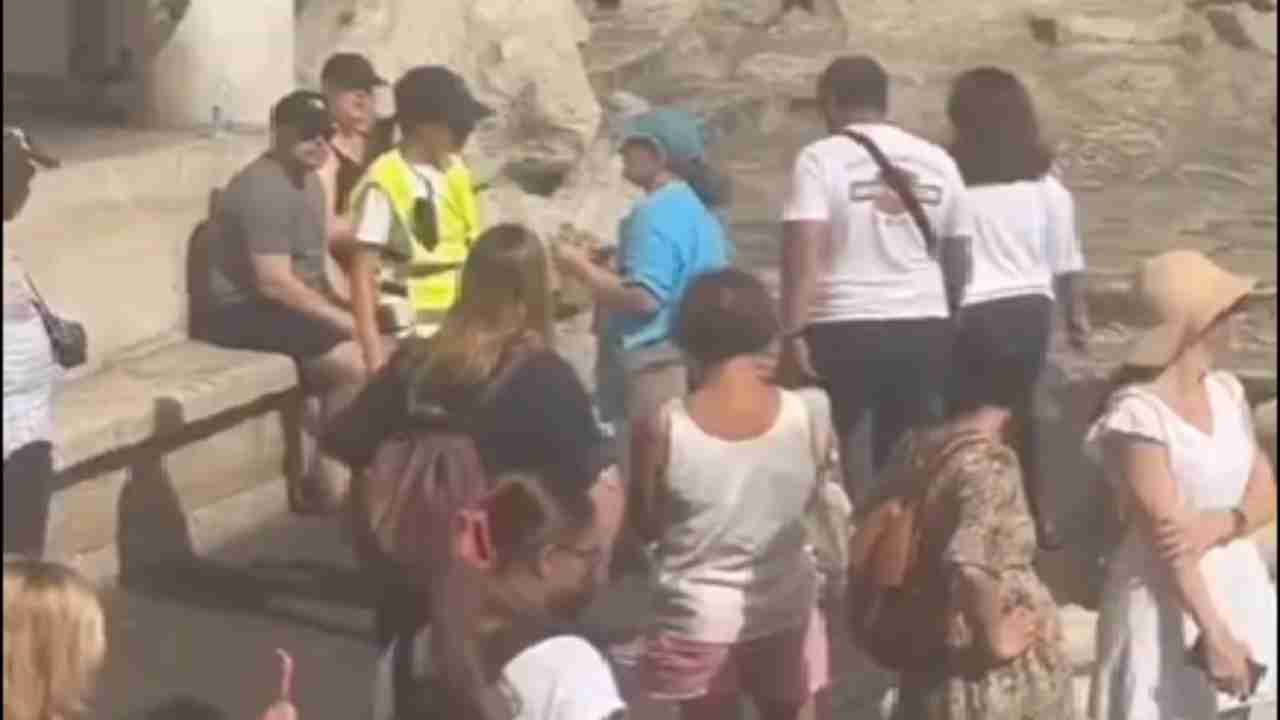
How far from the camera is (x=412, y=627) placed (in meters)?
6.35

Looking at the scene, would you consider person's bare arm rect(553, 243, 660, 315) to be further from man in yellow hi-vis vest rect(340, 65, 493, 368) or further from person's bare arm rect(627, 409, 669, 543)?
person's bare arm rect(627, 409, 669, 543)

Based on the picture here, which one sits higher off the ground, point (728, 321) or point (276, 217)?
point (728, 321)

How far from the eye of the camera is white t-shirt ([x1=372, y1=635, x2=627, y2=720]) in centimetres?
507

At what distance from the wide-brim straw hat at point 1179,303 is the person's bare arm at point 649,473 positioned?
850 mm

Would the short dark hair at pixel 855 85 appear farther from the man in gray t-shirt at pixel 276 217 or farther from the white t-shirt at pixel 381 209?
the man in gray t-shirt at pixel 276 217

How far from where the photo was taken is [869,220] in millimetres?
7496

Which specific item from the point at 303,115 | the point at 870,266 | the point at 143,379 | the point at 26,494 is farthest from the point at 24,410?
the point at 303,115

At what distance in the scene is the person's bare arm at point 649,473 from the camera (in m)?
6.03

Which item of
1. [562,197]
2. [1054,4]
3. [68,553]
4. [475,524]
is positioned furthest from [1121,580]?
[1054,4]

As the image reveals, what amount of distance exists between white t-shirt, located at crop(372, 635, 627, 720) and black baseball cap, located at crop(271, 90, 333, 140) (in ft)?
11.4

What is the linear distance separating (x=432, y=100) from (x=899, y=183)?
1.14 meters

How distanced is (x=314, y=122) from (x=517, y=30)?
2580 mm

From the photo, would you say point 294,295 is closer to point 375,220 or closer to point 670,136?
point 375,220

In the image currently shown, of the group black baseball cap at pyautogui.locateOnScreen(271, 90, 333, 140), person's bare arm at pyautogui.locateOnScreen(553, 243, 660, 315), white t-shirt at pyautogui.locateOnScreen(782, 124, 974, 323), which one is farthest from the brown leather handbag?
black baseball cap at pyautogui.locateOnScreen(271, 90, 333, 140)
